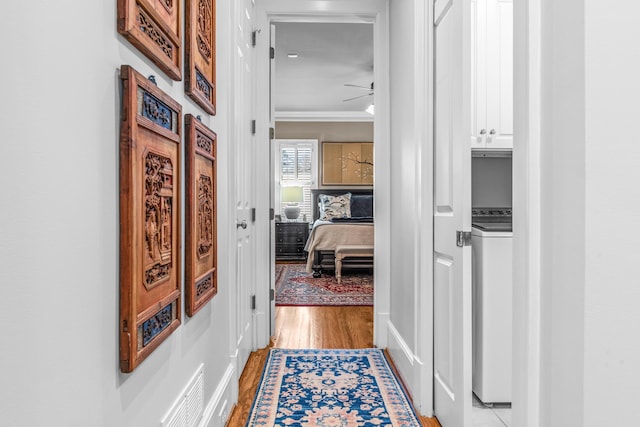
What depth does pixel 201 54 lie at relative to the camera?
1.55 metres

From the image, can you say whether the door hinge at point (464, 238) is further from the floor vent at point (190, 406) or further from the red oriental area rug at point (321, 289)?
the red oriental area rug at point (321, 289)

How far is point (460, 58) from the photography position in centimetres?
174

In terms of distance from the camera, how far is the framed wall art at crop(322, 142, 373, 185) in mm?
8281

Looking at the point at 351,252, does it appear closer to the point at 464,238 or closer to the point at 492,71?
the point at 492,71

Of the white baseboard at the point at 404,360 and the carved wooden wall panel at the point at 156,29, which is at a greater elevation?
the carved wooden wall panel at the point at 156,29

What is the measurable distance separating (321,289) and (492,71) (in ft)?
11.1

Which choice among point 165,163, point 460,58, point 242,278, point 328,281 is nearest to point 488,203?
point 460,58

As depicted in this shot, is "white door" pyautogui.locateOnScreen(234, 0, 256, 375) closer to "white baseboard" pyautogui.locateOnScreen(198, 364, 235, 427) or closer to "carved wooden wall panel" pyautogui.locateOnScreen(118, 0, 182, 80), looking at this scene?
"white baseboard" pyautogui.locateOnScreen(198, 364, 235, 427)

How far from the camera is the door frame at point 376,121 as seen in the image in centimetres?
314

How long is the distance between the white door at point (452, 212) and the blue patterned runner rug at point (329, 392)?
30cm
